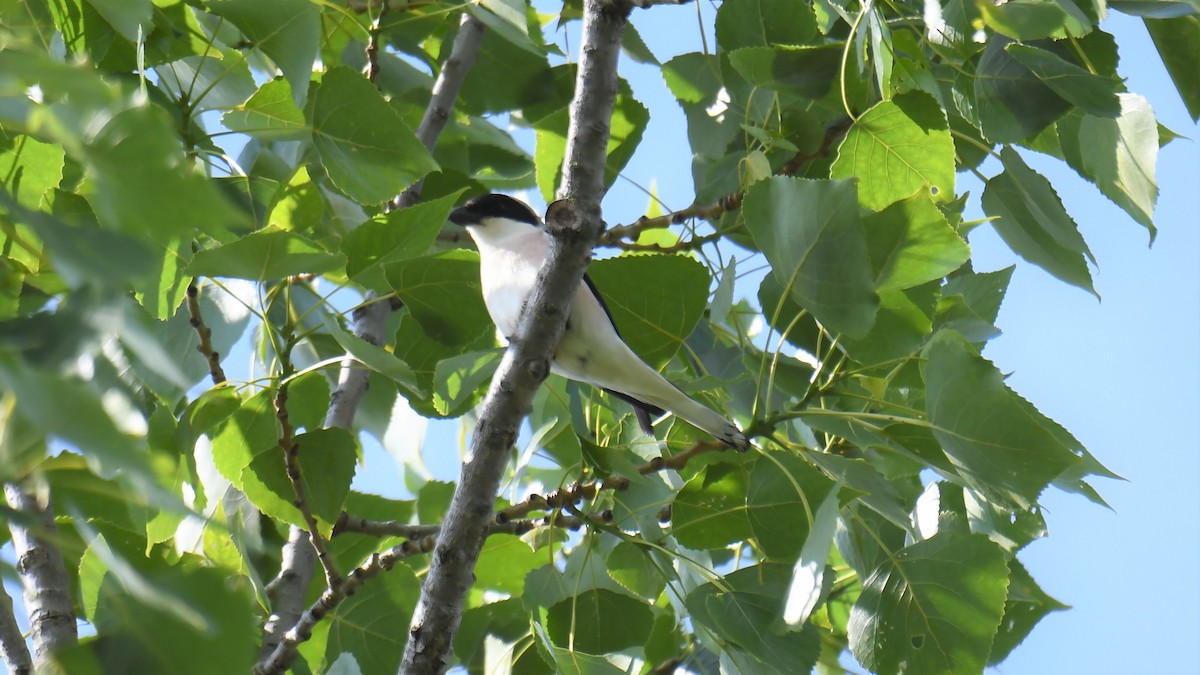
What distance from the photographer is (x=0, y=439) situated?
0.67m

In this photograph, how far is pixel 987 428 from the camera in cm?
163

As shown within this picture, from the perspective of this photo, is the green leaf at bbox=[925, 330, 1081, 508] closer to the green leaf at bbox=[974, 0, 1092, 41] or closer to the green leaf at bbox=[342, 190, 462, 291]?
the green leaf at bbox=[974, 0, 1092, 41]

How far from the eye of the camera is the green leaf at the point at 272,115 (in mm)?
2148

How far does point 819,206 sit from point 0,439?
3.94ft

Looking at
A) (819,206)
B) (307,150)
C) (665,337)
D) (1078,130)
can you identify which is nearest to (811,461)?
(665,337)

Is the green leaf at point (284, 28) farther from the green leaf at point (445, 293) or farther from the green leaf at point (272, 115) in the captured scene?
the green leaf at point (445, 293)

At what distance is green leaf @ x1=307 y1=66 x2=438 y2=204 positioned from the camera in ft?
6.82

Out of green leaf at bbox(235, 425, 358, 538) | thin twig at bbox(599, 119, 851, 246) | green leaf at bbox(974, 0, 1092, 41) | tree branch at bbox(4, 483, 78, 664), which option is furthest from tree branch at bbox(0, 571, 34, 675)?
green leaf at bbox(974, 0, 1092, 41)

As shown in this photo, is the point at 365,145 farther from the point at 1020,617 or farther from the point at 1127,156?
the point at 1020,617

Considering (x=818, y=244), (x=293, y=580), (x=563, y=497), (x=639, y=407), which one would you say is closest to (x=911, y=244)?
(x=818, y=244)

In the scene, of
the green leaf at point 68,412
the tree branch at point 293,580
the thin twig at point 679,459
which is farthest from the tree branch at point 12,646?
the green leaf at point 68,412

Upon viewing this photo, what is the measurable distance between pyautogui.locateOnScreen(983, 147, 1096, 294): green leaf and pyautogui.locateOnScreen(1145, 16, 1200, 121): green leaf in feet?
1.01

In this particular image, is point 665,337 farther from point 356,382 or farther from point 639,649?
point 356,382

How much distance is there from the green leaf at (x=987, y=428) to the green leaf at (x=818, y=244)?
0.45 feet
